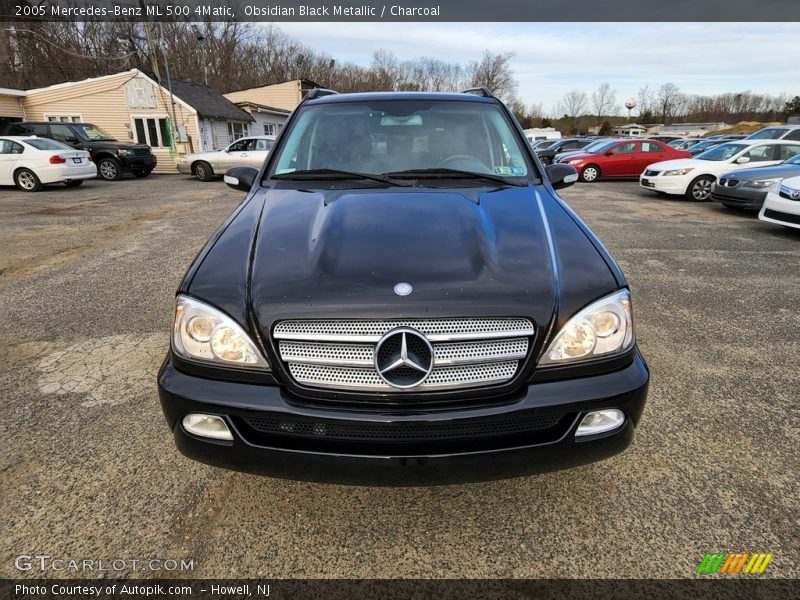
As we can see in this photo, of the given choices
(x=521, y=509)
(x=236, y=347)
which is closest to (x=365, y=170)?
(x=236, y=347)

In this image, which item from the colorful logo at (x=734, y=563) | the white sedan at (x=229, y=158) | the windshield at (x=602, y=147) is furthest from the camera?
the windshield at (x=602, y=147)

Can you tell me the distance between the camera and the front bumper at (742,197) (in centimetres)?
927

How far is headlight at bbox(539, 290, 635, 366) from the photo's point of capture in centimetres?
171

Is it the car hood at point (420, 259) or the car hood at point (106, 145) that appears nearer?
the car hood at point (420, 259)

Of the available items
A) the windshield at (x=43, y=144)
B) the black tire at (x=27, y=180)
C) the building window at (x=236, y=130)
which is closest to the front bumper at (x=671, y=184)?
the windshield at (x=43, y=144)

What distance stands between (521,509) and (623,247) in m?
5.99

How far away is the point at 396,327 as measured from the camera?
1628 mm

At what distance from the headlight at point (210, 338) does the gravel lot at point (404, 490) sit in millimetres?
767

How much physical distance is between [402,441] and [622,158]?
18.4m

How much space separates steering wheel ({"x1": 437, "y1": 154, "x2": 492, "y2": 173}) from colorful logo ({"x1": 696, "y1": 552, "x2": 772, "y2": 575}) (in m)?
2.14

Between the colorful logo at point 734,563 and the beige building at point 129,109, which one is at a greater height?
the beige building at point 129,109

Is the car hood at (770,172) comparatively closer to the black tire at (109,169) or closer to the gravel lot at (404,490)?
the gravel lot at (404,490)

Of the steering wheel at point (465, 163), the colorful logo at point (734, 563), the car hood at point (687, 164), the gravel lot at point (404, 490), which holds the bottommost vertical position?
the colorful logo at point (734, 563)

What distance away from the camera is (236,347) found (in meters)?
1.70
